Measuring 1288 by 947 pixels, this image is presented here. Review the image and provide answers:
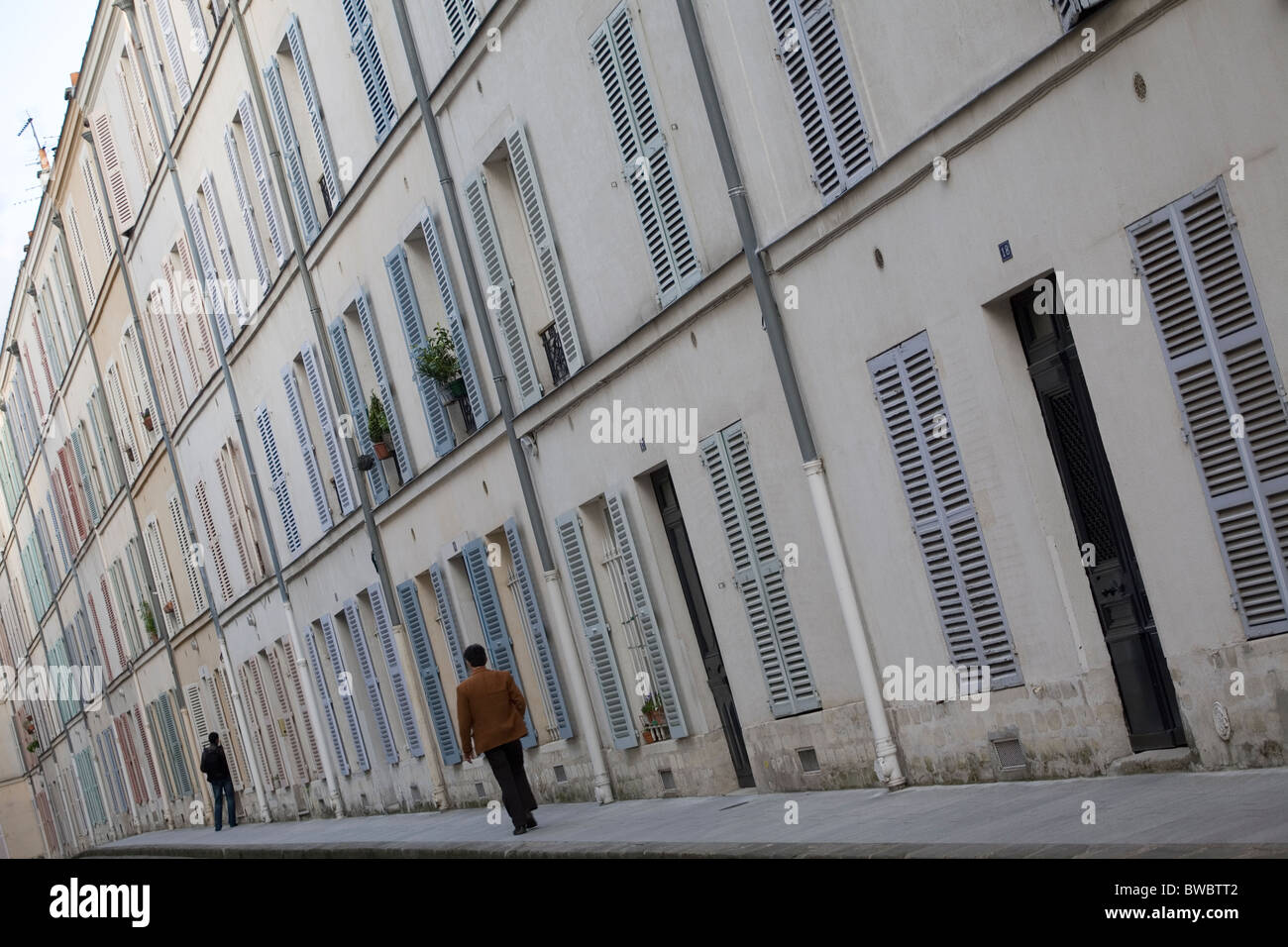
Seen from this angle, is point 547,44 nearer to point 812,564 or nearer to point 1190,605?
point 812,564

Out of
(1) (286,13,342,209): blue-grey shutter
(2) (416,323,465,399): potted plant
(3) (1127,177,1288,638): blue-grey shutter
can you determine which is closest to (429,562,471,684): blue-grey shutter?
(2) (416,323,465,399): potted plant

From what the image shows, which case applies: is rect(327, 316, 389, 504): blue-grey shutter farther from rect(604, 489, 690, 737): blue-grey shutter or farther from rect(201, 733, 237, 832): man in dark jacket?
rect(201, 733, 237, 832): man in dark jacket

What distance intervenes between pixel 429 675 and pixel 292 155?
736cm

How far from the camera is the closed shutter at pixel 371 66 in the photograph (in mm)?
20688

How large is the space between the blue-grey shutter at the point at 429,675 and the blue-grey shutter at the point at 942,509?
12.1 metres

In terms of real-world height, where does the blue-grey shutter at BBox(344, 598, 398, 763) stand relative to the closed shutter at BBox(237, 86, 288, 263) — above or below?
below

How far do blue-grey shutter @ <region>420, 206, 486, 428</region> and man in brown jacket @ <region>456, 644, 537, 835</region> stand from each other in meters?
4.15

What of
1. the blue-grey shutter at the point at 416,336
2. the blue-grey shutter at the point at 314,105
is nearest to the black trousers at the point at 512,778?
the blue-grey shutter at the point at 416,336

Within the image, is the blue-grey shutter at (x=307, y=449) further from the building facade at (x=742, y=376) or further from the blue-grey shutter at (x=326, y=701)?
the blue-grey shutter at (x=326, y=701)

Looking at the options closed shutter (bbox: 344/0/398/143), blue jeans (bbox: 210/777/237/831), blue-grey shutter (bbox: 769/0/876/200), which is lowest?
blue jeans (bbox: 210/777/237/831)

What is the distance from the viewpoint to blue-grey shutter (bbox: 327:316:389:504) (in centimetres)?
2408

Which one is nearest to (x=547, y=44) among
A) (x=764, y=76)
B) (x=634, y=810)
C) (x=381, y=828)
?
(x=764, y=76)

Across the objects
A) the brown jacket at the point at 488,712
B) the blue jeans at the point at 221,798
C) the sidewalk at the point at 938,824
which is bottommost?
the sidewalk at the point at 938,824
